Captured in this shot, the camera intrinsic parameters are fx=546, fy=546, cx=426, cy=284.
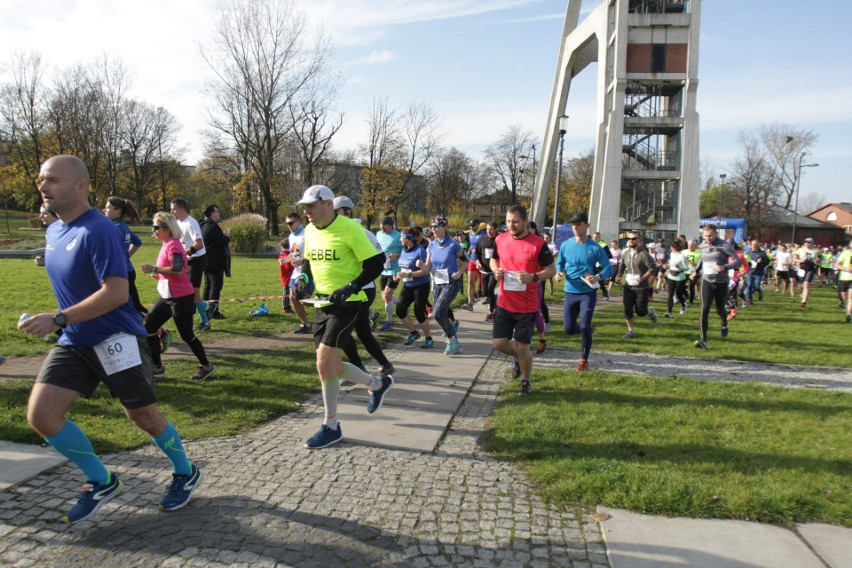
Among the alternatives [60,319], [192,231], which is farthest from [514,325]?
[192,231]

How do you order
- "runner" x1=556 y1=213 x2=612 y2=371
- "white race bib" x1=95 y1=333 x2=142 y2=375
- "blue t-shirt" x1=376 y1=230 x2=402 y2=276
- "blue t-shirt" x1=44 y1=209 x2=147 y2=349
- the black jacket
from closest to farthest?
"blue t-shirt" x1=44 y1=209 x2=147 y2=349
"white race bib" x1=95 y1=333 x2=142 y2=375
"runner" x1=556 y1=213 x2=612 y2=371
"blue t-shirt" x1=376 y1=230 x2=402 y2=276
the black jacket

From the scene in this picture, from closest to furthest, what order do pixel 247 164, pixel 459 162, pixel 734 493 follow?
pixel 734 493, pixel 247 164, pixel 459 162

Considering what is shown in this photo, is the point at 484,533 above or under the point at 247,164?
under

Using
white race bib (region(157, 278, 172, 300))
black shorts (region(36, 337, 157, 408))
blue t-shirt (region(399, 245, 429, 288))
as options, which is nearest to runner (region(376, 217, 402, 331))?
blue t-shirt (region(399, 245, 429, 288))

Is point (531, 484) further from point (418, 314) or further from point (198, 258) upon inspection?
point (198, 258)

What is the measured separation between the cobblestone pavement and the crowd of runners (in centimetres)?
Result: 22

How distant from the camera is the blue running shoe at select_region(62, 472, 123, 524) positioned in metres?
3.10

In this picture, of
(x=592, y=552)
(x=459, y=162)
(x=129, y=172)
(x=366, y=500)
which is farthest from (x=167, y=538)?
(x=459, y=162)

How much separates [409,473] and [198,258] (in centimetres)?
595

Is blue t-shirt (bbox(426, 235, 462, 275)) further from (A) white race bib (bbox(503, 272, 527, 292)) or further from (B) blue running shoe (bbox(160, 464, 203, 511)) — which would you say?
(B) blue running shoe (bbox(160, 464, 203, 511))

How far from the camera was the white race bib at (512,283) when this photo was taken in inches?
235

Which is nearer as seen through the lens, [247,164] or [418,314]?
[418,314]

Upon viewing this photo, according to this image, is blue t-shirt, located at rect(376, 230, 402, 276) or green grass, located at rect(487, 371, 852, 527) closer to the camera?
green grass, located at rect(487, 371, 852, 527)

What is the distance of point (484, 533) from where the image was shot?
318 cm
